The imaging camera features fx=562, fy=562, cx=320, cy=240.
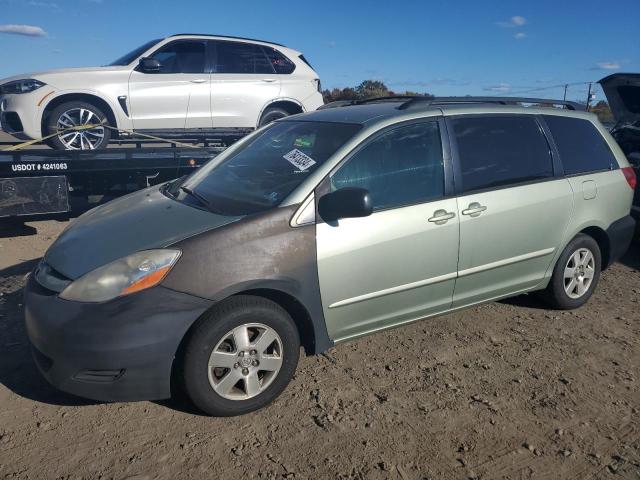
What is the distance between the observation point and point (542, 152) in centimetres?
430

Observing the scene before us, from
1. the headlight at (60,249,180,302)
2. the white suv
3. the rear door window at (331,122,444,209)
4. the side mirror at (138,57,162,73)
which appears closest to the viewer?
the headlight at (60,249,180,302)

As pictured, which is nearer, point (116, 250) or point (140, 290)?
point (140, 290)

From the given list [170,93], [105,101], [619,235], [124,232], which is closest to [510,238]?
[619,235]

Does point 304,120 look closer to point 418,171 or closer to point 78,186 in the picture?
point 418,171

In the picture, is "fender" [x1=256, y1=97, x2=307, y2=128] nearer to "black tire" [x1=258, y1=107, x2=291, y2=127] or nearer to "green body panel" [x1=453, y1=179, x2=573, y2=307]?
"black tire" [x1=258, y1=107, x2=291, y2=127]

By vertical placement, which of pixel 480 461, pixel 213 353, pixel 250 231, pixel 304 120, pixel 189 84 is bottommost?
pixel 480 461

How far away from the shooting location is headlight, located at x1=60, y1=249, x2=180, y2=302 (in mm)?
2822

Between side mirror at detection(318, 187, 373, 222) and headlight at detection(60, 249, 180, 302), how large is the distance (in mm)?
860

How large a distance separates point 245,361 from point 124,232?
1.02 metres

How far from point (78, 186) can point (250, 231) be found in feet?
14.1

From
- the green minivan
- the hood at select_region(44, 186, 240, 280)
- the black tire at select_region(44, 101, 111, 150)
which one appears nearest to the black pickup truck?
the black tire at select_region(44, 101, 111, 150)

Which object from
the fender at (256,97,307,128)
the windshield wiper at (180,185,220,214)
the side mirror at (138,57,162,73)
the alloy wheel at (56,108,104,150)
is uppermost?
the side mirror at (138,57,162,73)

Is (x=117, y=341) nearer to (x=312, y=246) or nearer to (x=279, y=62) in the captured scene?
(x=312, y=246)

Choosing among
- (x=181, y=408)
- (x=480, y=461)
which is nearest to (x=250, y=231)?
(x=181, y=408)
